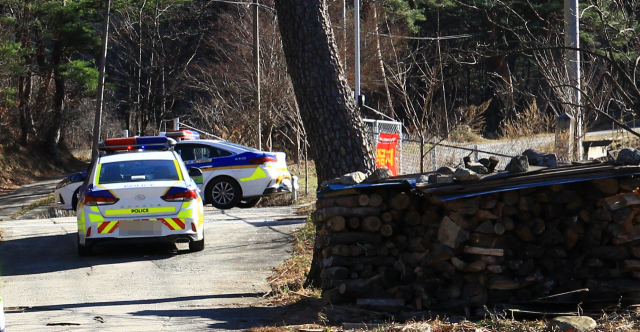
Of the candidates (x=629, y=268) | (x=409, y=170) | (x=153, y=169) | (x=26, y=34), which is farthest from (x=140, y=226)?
(x=26, y=34)

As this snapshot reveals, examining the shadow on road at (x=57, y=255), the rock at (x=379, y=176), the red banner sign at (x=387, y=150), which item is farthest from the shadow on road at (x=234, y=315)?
the red banner sign at (x=387, y=150)

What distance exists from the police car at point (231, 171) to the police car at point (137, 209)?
547 centimetres

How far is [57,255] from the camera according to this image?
9516 millimetres

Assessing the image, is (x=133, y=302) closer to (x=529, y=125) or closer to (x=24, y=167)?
(x=529, y=125)

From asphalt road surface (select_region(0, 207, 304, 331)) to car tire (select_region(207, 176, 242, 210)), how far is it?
317 cm

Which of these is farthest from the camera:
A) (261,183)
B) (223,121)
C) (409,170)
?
(223,121)

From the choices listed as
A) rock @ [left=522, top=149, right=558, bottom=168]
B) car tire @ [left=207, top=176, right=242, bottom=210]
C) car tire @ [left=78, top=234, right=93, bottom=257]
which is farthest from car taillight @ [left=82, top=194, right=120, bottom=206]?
car tire @ [left=207, top=176, right=242, bottom=210]

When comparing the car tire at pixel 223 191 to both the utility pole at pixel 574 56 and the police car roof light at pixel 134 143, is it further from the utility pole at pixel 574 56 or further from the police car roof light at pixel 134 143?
the utility pole at pixel 574 56

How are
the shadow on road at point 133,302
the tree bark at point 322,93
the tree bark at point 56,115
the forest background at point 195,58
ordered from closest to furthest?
the shadow on road at point 133,302 < the tree bark at point 322,93 < the forest background at point 195,58 < the tree bark at point 56,115

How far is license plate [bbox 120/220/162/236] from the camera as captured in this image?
8797mm

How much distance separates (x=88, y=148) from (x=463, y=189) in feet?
176

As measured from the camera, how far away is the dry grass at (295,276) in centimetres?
668

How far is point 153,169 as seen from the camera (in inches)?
378

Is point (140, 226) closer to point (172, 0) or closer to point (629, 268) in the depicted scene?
point (629, 268)
